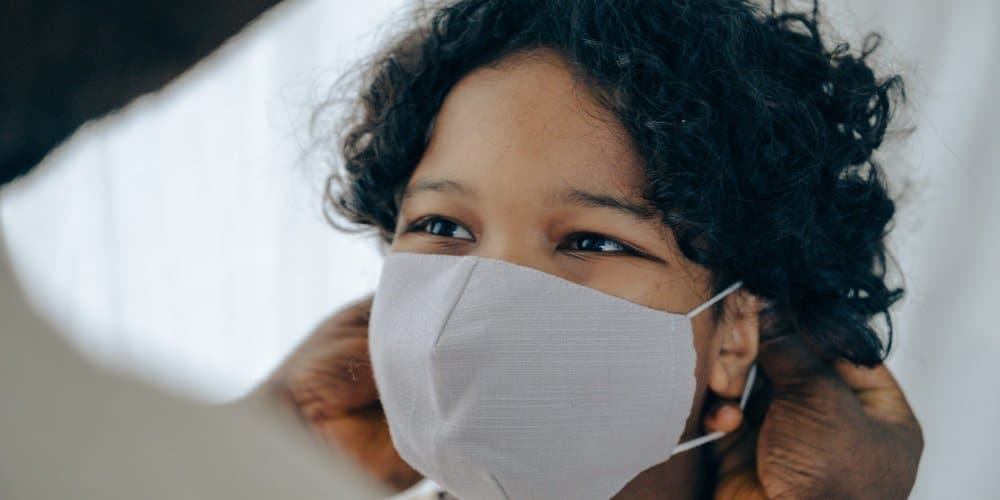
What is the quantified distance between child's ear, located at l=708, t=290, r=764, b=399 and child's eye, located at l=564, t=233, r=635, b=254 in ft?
0.53

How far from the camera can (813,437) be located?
1010 millimetres

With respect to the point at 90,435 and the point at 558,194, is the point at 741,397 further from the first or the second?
the point at 90,435

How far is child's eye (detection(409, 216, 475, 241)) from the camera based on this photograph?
92 centimetres

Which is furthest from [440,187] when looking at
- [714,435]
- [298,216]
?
[298,216]

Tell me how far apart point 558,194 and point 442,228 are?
164mm

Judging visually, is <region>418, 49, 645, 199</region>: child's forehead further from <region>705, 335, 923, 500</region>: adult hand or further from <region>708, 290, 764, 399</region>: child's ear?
<region>705, 335, 923, 500</region>: adult hand

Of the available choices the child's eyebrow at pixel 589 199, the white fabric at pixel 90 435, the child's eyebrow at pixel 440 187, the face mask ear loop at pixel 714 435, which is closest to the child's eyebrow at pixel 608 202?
the child's eyebrow at pixel 589 199

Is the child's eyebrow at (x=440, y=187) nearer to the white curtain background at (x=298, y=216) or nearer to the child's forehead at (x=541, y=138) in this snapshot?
the child's forehead at (x=541, y=138)

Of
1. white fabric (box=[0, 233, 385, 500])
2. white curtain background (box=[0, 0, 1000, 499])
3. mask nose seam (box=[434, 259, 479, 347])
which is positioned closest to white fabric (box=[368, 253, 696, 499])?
mask nose seam (box=[434, 259, 479, 347])

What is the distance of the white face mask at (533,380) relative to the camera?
82 cm

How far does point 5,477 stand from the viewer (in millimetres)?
213

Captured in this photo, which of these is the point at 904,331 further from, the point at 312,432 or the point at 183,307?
the point at 183,307

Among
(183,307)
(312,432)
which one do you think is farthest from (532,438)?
(183,307)

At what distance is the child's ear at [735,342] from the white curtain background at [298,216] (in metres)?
0.39
